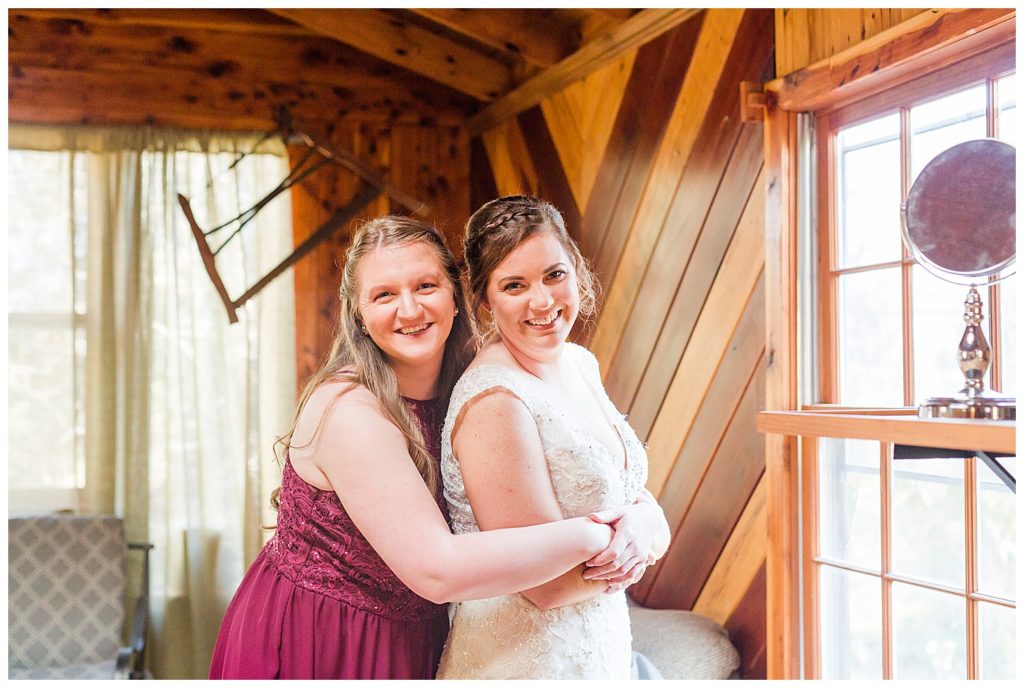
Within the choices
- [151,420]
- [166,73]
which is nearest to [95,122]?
[166,73]

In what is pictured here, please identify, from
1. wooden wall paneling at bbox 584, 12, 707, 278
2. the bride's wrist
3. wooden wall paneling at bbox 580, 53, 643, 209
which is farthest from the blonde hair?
wooden wall paneling at bbox 580, 53, 643, 209

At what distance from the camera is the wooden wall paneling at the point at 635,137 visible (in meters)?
2.82

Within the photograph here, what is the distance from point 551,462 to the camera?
1.36 m

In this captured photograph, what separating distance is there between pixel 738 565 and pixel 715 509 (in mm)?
172

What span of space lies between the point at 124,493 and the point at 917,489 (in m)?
3.15

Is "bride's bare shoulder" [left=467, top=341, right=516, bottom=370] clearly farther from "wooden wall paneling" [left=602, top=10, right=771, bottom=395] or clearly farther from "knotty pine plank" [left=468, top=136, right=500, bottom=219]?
"knotty pine plank" [left=468, top=136, right=500, bottom=219]

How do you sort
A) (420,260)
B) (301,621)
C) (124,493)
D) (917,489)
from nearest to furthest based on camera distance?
1. (420,260)
2. (301,621)
3. (917,489)
4. (124,493)

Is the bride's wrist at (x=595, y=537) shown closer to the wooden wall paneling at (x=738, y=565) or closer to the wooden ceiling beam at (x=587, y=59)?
the wooden wall paneling at (x=738, y=565)

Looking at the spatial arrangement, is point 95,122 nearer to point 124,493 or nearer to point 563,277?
point 124,493

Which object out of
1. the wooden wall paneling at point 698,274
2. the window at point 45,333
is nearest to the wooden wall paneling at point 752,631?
the wooden wall paneling at point 698,274

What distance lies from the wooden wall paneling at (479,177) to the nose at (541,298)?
2837mm

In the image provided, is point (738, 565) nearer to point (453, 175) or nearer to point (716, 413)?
point (716, 413)

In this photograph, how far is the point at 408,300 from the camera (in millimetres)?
1299

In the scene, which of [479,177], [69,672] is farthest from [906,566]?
[69,672]
